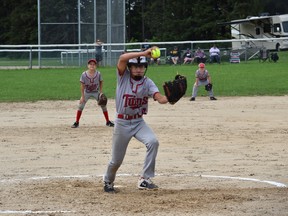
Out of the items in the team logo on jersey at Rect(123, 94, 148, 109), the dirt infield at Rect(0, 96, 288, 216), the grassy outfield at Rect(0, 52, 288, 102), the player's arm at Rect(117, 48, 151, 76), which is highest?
the player's arm at Rect(117, 48, 151, 76)

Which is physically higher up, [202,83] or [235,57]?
[235,57]

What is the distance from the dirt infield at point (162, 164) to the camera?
27.7 ft

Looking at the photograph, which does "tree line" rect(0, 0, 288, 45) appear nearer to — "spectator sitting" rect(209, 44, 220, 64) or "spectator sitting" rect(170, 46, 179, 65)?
"spectator sitting" rect(170, 46, 179, 65)

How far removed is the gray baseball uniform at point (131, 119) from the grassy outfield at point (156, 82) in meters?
14.6

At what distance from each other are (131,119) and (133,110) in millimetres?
121

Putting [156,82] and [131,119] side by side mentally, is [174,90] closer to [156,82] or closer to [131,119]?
[131,119]

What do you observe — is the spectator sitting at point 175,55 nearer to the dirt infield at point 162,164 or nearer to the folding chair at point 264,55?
the folding chair at point 264,55

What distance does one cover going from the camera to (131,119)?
930 centimetres

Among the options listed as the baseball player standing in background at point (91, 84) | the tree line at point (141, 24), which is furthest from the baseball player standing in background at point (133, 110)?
the tree line at point (141, 24)

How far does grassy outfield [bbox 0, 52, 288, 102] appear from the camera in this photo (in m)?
24.8

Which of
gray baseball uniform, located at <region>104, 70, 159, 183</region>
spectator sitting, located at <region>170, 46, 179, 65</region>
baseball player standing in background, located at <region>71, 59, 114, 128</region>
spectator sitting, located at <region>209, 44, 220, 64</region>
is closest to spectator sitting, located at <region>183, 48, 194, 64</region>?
spectator sitting, located at <region>170, 46, 179, 65</region>

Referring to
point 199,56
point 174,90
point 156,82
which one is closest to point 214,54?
point 199,56

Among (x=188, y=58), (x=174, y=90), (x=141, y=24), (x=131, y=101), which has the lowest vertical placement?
(x=131, y=101)

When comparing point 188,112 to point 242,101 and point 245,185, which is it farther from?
point 245,185
